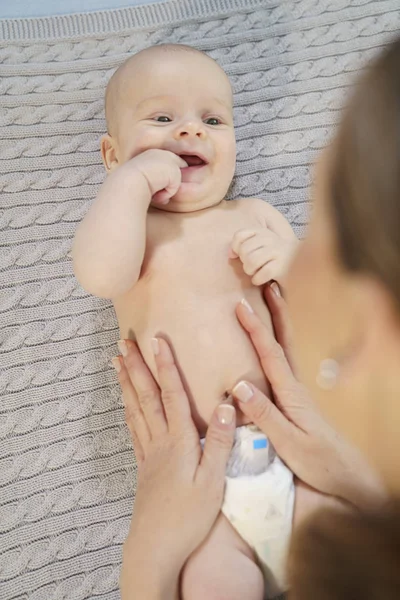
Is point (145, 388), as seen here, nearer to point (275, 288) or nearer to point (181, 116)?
point (275, 288)

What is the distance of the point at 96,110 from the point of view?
135cm

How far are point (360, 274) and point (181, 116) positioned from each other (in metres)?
0.70

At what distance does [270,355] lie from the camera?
0.98m

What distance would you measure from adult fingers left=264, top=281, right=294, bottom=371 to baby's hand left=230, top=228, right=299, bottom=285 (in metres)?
0.05

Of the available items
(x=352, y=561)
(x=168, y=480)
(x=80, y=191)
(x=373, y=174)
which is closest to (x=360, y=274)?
(x=373, y=174)

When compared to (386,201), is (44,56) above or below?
above

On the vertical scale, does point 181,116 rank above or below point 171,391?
above

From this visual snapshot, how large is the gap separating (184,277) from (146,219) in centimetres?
14

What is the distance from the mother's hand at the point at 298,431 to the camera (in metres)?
0.93

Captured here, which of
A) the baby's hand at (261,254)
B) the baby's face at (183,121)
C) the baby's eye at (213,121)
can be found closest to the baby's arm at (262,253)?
the baby's hand at (261,254)

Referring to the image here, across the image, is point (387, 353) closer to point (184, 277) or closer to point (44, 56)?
point (184, 277)

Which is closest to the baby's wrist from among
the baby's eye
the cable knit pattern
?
the baby's eye

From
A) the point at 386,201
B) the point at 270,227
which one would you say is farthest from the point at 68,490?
the point at 386,201

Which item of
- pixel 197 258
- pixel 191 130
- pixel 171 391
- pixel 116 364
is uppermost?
pixel 191 130
